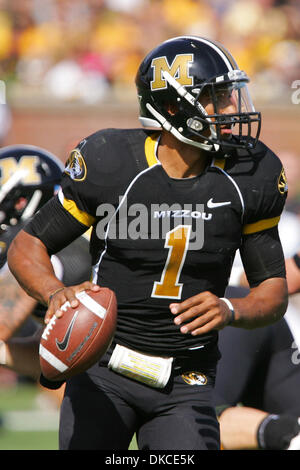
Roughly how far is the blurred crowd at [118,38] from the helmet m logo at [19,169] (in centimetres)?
662

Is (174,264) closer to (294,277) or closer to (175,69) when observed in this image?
(175,69)

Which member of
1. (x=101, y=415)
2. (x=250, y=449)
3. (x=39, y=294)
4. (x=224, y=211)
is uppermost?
(x=224, y=211)

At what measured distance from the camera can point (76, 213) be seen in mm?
3064

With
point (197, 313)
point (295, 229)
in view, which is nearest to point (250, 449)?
point (197, 313)

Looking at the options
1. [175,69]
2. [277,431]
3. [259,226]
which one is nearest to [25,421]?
[277,431]

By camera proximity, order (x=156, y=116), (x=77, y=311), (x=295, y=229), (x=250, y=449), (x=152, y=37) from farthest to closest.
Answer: (x=152, y=37), (x=295, y=229), (x=250, y=449), (x=156, y=116), (x=77, y=311)

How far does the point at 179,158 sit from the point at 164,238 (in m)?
0.36

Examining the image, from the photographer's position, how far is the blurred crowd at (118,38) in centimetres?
1102

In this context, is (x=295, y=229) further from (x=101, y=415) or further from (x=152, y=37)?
(x=152, y=37)

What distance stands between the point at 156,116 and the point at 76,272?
1149mm

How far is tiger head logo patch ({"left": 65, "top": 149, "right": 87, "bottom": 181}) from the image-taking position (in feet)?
9.96

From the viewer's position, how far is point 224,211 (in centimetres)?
305

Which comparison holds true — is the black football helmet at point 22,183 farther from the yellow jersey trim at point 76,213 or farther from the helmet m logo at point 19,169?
the yellow jersey trim at point 76,213

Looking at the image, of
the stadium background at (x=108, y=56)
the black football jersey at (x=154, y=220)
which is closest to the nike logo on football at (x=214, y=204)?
the black football jersey at (x=154, y=220)
